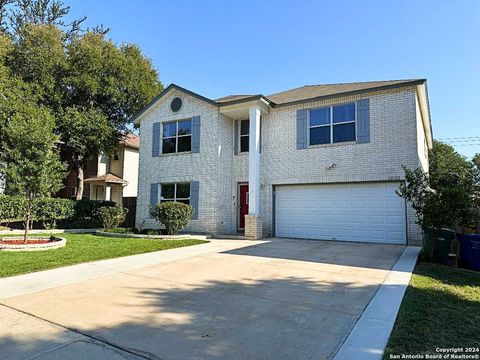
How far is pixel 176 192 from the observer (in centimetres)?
1655

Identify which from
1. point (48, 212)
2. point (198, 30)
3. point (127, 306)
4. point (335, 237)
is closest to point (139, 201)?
point (48, 212)

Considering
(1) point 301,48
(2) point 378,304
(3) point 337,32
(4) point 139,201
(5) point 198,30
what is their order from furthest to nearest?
(4) point 139,201
(5) point 198,30
(1) point 301,48
(3) point 337,32
(2) point 378,304

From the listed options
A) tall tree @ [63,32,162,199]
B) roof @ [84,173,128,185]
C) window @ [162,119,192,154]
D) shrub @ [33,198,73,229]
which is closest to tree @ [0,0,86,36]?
tall tree @ [63,32,162,199]

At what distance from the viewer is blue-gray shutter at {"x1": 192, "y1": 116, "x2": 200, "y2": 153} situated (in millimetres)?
15953

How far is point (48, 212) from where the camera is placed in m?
15.6

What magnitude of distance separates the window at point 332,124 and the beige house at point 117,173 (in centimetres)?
1604

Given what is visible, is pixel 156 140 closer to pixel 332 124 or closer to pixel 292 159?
pixel 292 159

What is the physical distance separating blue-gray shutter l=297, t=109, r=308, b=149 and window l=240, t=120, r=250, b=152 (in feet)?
9.07

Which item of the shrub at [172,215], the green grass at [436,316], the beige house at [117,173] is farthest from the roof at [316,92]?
the beige house at [117,173]

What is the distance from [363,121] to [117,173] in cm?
1938

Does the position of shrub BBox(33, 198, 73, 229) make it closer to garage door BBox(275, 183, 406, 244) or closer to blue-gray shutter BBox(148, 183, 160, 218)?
blue-gray shutter BBox(148, 183, 160, 218)

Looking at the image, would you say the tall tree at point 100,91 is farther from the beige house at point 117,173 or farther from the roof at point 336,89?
the roof at point 336,89

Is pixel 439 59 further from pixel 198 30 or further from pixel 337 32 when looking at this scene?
pixel 198 30

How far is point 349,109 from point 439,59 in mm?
3873
